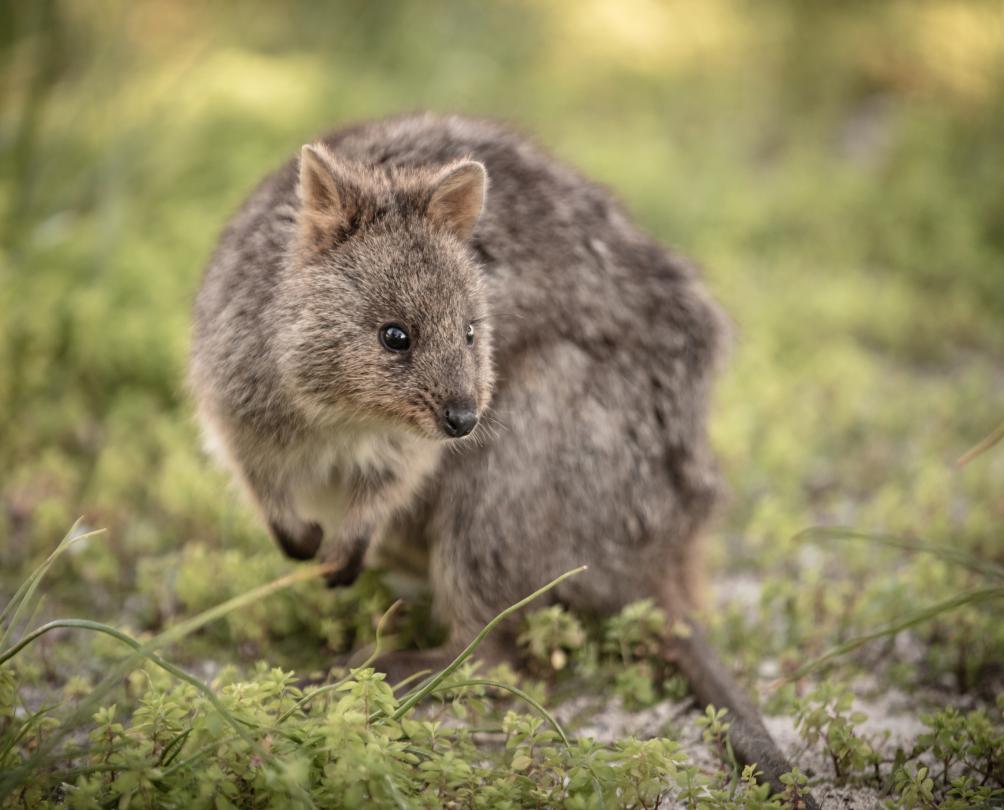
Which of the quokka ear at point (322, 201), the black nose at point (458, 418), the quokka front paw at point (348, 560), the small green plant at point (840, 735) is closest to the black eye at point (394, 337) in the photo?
the black nose at point (458, 418)

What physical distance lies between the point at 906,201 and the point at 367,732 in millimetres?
6837

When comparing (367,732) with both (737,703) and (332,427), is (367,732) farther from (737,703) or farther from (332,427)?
(737,703)

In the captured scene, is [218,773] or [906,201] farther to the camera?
[906,201]

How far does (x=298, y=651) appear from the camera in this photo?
3902 millimetres

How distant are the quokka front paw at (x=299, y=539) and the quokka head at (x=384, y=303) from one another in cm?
58

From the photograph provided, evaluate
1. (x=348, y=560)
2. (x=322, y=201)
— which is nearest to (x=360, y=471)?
(x=348, y=560)

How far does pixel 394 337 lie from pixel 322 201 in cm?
51

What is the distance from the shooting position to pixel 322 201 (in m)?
3.29

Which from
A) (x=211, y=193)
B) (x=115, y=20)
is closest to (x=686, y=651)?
(x=211, y=193)

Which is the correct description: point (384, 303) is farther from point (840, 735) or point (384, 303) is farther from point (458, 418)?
point (840, 735)

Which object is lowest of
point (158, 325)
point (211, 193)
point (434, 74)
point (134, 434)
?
point (134, 434)

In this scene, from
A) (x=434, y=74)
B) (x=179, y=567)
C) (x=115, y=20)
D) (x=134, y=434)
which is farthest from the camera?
(x=434, y=74)

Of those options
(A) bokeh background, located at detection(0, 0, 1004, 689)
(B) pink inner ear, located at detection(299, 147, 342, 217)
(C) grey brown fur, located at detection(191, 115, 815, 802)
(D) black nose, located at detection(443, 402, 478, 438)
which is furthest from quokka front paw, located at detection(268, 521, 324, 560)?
(B) pink inner ear, located at detection(299, 147, 342, 217)

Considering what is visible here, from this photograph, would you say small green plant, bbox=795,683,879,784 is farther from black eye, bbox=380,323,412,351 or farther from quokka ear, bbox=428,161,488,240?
quokka ear, bbox=428,161,488,240
